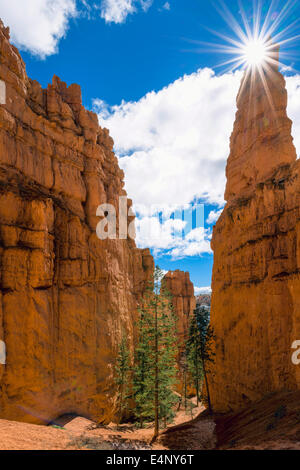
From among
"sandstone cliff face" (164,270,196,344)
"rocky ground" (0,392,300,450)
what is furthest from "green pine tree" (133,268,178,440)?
"sandstone cliff face" (164,270,196,344)

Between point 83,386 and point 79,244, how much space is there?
13.5m

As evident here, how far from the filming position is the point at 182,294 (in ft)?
237

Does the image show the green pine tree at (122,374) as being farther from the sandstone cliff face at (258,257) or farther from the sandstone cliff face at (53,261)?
the sandstone cliff face at (258,257)

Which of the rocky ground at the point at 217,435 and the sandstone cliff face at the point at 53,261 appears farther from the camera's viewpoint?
the sandstone cliff face at the point at 53,261

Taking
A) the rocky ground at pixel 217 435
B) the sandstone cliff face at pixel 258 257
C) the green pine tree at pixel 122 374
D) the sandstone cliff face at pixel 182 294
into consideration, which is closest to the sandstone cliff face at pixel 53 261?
the green pine tree at pixel 122 374

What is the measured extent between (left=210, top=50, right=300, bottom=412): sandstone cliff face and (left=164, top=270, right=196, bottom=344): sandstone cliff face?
141 ft

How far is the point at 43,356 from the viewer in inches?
816

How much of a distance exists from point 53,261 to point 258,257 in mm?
17925

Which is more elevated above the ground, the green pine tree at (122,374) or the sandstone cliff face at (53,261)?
the sandstone cliff face at (53,261)

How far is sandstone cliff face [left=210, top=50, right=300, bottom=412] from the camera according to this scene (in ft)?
55.4

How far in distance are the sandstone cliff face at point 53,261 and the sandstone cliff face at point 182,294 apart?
39073 mm

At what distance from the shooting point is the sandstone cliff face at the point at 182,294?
6869cm
